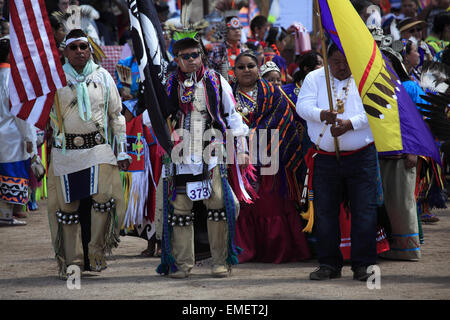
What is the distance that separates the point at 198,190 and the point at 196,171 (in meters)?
0.15

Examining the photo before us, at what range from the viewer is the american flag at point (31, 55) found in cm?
594

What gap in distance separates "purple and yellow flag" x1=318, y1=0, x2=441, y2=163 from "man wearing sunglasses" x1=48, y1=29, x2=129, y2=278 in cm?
190

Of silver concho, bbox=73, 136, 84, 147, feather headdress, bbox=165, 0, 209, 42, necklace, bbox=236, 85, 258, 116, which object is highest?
feather headdress, bbox=165, 0, 209, 42

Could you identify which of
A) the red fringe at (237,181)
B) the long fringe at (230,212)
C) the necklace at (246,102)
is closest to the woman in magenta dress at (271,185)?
the necklace at (246,102)

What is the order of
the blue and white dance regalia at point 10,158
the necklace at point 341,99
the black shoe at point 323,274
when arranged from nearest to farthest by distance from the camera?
1. the necklace at point 341,99
2. the black shoe at point 323,274
3. the blue and white dance regalia at point 10,158

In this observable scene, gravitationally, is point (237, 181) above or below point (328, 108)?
below

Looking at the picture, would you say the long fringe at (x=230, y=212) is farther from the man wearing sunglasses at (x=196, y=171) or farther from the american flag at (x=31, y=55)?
the american flag at (x=31, y=55)

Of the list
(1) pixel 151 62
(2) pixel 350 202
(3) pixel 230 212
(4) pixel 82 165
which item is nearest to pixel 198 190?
(3) pixel 230 212

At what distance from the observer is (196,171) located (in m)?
6.16

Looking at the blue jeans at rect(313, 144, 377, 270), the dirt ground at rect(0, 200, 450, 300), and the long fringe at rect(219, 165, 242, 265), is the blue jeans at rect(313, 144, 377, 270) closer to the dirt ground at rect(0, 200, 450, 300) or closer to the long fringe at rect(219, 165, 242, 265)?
the dirt ground at rect(0, 200, 450, 300)

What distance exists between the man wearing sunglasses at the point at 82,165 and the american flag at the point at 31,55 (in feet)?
1.00

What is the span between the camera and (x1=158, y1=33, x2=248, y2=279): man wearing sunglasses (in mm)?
6188

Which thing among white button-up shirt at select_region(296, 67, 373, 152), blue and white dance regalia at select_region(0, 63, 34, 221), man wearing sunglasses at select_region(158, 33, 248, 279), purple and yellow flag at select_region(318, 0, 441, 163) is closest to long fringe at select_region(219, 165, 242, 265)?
man wearing sunglasses at select_region(158, 33, 248, 279)

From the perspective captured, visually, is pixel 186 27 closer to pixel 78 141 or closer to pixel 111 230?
pixel 78 141
